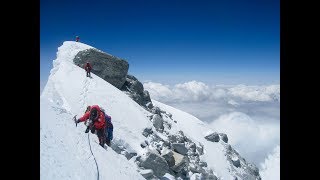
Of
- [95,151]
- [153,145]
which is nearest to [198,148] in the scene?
[153,145]

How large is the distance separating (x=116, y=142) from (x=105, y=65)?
13.0 metres

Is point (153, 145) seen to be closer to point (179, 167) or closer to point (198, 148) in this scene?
point (179, 167)

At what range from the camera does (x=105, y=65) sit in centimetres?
2895

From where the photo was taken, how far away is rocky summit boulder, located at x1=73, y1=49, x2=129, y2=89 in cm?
2794

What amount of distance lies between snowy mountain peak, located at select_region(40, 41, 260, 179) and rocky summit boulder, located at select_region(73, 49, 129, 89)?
→ 0.72m

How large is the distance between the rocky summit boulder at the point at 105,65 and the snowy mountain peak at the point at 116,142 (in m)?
0.72

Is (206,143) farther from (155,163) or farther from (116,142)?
(116,142)

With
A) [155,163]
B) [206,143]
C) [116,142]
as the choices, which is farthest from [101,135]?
[206,143]

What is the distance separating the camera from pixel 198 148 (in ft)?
89.7

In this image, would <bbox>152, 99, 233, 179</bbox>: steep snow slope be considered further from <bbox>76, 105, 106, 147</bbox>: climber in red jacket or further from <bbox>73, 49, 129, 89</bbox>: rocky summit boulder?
<bbox>76, 105, 106, 147</bbox>: climber in red jacket

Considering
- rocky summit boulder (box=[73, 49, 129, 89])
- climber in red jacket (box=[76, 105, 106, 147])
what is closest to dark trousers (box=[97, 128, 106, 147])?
climber in red jacket (box=[76, 105, 106, 147])

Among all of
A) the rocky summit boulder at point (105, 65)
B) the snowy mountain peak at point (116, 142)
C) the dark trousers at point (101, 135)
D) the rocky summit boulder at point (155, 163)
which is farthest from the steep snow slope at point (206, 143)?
the dark trousers at point (101, 135)
